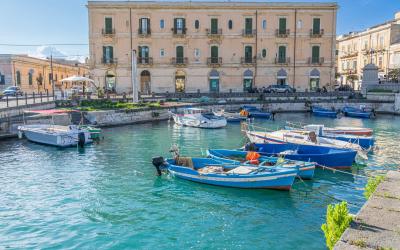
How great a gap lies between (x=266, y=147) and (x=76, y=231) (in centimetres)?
1215

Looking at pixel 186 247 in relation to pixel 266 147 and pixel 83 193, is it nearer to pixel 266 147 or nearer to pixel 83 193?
pixel 83 193

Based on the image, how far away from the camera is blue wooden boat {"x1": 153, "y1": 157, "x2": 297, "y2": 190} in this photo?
14859 mm

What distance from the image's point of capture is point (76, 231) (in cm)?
1150

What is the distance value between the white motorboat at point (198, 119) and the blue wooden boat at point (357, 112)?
18277 millimetres

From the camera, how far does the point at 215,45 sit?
5188 centimetres

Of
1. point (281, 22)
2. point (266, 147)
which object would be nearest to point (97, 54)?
point (281, 22)

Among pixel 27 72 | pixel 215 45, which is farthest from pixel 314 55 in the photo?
pixel 27 72

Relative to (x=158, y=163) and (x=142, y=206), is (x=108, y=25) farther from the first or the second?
(x=142, y=206)

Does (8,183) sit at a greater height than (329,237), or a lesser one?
lesser

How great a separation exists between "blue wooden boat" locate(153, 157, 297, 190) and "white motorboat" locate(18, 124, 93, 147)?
9.70m

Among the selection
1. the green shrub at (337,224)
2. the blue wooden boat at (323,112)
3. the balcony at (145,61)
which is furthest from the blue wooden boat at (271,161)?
the balcony at (145,61)

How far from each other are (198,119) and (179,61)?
1913 centimetres

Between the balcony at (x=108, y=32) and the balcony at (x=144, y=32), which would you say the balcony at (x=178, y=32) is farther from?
the balcony at (x=108, y=32)

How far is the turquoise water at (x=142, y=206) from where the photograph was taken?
10.9 metres
